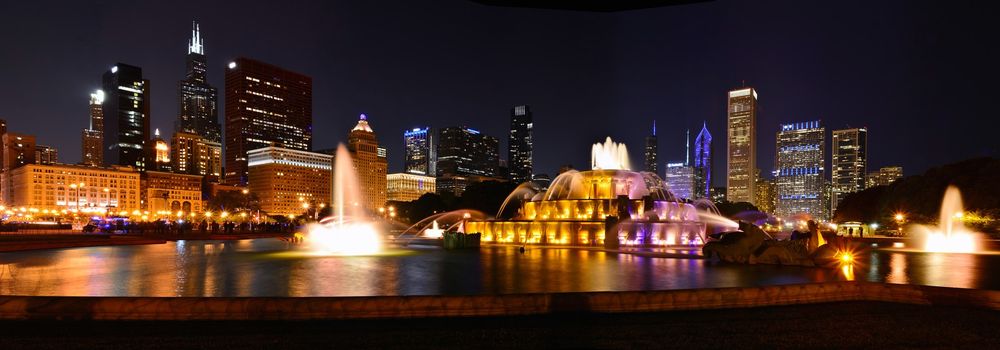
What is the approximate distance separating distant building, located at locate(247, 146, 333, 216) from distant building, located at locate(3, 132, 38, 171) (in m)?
69.0

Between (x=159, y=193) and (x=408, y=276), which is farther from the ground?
(x=408, y=276)

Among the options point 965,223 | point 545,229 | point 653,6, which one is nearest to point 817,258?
point 653,6

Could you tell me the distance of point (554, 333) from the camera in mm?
7820

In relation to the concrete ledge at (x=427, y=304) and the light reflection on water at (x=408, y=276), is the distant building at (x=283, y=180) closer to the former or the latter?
the light reflection on water at (x=408, y=276)

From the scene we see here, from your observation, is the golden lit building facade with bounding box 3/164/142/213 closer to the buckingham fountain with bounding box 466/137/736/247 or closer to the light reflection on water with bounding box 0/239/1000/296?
the buckingham fountain with bounding box 466/137/736/247

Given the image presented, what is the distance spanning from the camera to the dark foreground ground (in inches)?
285

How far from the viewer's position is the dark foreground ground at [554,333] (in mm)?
7227

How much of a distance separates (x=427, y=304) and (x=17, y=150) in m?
242

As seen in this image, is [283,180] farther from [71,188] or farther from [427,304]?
[427,304]

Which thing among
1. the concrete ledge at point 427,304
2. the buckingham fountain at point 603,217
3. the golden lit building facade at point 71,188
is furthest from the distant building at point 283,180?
the concrete ledge at point 427,304

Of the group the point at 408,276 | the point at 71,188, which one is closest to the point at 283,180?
the point at 71,188

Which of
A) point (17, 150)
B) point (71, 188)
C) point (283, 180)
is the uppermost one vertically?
point (17, 150)

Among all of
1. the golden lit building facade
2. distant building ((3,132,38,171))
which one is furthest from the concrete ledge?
distant building ((3,132,38,171))

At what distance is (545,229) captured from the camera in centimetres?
3316
